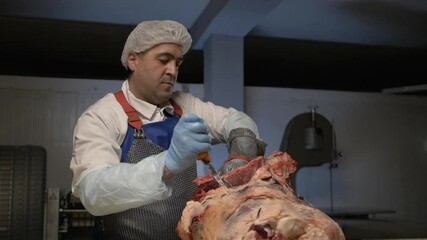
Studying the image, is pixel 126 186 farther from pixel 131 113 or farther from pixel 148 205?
pixel 131 113

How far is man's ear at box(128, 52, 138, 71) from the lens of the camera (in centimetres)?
172

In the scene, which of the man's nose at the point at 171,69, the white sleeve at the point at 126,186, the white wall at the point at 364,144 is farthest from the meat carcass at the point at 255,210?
the white wall at the point at 364,144

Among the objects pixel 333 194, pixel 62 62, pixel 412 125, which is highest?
pixel 62 62

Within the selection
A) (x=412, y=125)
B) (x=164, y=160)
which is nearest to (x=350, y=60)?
(x=412, y=125)

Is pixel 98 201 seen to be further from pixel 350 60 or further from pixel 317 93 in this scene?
pixel 350 60

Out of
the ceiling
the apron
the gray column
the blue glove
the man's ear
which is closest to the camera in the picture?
the blue glove

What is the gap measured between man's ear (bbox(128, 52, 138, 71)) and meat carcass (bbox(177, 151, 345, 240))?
25.5 inches

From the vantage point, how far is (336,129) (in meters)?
4.93

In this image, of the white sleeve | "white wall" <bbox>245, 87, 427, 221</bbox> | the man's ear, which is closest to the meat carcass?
the white sleeve

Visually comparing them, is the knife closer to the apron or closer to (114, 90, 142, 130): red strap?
the apron

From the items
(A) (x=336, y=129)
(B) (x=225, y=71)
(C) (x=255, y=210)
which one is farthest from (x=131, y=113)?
(A) (x=336, y=129)

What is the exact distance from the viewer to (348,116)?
4.99 meters

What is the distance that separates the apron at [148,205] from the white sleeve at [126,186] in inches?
9.1

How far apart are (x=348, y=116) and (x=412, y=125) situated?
81 centimetres
